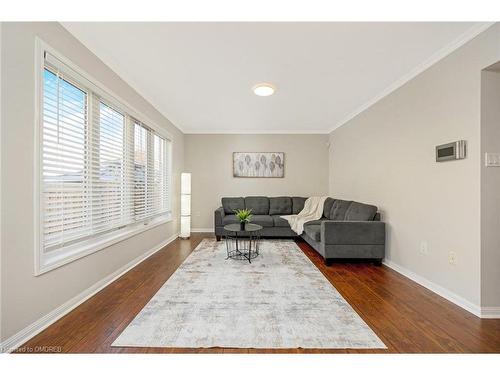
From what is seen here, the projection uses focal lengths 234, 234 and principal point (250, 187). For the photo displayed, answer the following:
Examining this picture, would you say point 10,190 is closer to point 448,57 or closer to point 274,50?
point 274,50

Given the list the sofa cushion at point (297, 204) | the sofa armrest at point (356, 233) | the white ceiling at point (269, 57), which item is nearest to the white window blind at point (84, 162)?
the white ceiling at point (269, 57)

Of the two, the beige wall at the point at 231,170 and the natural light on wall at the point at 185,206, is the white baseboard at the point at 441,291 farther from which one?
the natural light on wall at the point at 185,206

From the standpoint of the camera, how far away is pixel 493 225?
6.56 feet

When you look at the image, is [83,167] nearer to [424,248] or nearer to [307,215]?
[424,248]

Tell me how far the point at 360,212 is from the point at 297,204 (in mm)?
1961

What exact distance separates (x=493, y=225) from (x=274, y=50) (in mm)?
2500

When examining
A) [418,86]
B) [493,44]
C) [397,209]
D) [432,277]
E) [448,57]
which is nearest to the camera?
[493,44]

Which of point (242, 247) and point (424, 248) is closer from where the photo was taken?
point (424, 248)

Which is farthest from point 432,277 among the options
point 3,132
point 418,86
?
point 3,132

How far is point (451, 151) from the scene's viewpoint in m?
2.25

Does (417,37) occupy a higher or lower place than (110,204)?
higher

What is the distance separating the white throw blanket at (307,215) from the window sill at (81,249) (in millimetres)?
2692

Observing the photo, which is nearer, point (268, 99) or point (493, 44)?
point (493, 44)

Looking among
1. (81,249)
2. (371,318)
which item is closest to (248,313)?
(371,318)
